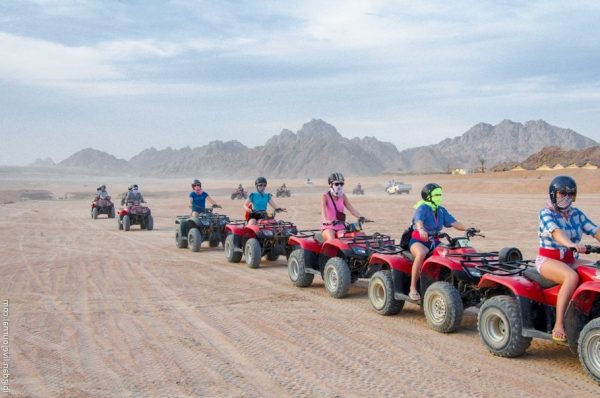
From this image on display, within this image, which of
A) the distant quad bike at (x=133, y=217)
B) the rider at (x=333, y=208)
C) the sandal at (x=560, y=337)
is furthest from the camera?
the distant quad bike at (x=133, y=217)

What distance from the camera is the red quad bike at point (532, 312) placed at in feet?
18.9

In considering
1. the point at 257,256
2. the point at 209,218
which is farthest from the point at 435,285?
the point at 209,218

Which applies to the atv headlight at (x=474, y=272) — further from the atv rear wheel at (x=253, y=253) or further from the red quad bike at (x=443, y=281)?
the atv rear wheel at (x=253, y=253)

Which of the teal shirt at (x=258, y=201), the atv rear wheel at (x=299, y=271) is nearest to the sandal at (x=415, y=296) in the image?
the atv rear wheel at (x=299, y=271)

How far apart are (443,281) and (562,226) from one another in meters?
1.83

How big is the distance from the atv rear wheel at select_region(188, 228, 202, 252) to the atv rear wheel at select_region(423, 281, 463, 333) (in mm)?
9368

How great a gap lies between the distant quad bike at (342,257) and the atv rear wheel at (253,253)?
2.33 meters

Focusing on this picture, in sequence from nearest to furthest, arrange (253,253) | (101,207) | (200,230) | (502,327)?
(502,327), (253,253), (200,230), (101,207)

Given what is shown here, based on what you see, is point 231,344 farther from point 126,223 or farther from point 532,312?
point 126,223

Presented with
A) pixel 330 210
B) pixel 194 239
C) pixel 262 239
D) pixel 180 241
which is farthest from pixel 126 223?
pixel 330 210

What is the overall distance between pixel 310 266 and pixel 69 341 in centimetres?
452

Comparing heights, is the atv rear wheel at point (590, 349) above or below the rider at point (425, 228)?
below

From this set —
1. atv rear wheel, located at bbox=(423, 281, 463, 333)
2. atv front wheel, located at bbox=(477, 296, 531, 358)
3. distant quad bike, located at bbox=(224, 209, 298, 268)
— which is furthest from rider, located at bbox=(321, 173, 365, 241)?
atv front wheel, located at bbox=(477, 296, 531, 358)

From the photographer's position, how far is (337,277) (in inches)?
386
